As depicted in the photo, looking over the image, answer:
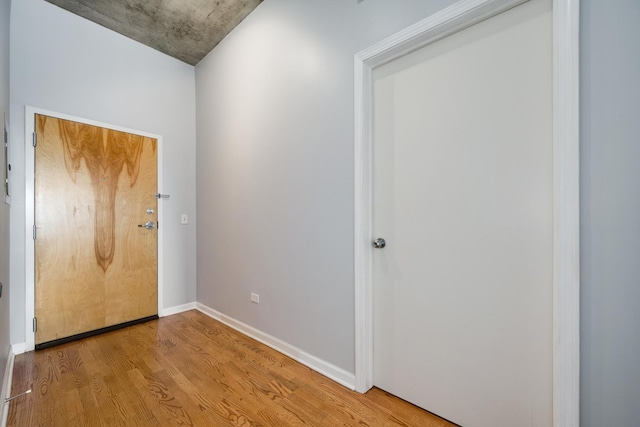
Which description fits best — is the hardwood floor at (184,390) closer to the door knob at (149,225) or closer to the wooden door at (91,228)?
the wooden door at (91,228)

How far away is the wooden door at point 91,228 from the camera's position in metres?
2.26

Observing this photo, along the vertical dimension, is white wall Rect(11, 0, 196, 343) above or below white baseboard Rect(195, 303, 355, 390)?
above

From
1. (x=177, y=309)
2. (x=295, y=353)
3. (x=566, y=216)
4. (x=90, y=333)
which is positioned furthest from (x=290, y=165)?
(x=90, y=333)

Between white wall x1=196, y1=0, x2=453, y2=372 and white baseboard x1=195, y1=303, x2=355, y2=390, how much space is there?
1.7 inches

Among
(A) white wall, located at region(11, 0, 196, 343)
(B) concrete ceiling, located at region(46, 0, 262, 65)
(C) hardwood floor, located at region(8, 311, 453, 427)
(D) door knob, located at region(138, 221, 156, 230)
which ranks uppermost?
(B) concrete ceiling, located at region(46, 0, 262, 65)

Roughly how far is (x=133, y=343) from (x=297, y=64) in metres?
2.66

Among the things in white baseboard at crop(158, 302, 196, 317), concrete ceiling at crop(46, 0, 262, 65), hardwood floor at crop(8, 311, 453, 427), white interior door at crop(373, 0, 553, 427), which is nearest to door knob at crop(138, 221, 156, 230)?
white baseboard at crop(158, 302, 196, 317)

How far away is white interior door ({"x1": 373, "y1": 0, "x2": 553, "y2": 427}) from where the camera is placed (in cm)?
113

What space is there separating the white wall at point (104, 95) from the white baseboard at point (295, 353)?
854 mm

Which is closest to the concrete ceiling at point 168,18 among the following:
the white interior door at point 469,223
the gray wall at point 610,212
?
the white interior door at point 469,223

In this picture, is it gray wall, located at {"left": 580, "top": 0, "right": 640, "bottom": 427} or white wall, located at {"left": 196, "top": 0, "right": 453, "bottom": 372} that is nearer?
gray wall, located at {"left": 580, "top": 0, "right": 640, "bottom": 427}

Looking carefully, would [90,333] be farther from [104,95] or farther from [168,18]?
[168,18]

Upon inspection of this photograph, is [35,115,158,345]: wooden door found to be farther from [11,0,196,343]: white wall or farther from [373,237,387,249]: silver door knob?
[373,237,387,249]: silver door knob

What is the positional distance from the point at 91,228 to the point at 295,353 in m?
2.20
